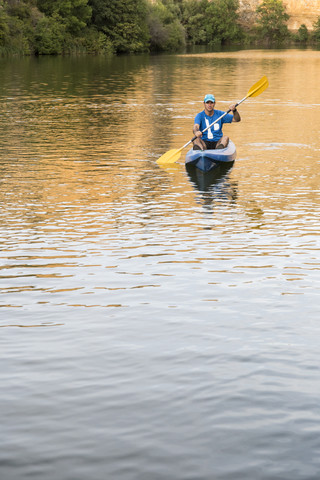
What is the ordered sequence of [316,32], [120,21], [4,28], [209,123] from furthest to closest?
1. [316,32]
2. [120,21]
3. [4,28]
4. [209,123]

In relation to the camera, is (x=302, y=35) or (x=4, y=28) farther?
(x=302, y=35)

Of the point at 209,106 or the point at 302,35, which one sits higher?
the point at 302,35

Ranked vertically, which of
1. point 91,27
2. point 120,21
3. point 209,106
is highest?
point 120,21

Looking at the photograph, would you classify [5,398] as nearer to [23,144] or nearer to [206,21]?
[23,144]

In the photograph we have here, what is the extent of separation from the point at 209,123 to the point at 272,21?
380ft

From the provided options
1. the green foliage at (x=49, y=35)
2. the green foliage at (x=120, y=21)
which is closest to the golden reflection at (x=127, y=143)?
the green foliage at (x=49, y=35)

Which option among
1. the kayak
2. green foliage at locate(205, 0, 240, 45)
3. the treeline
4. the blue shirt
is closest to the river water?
the kayak

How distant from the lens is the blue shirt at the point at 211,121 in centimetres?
1647

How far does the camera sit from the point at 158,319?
23.6ft

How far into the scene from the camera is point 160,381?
582cm

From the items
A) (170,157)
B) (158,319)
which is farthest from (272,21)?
(158,319)

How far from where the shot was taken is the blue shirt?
16.5m

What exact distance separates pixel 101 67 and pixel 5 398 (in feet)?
162

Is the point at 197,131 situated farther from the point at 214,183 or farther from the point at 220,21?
the point at 220,21
